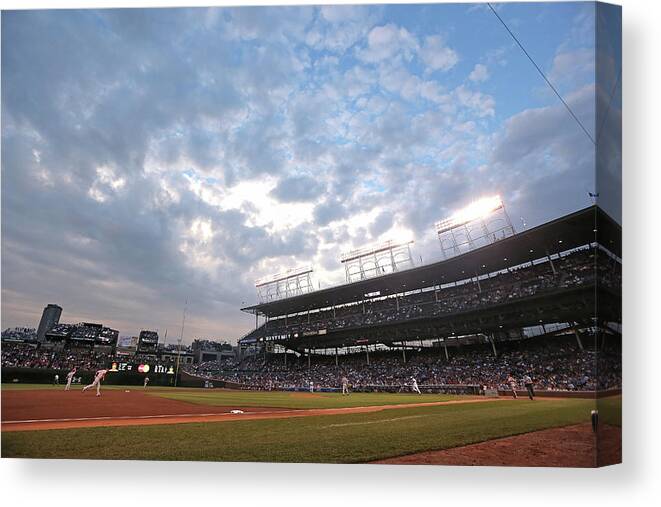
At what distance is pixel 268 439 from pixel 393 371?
21444 millimetres

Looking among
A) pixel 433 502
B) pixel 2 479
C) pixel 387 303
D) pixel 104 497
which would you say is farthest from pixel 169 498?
pixel 387 303

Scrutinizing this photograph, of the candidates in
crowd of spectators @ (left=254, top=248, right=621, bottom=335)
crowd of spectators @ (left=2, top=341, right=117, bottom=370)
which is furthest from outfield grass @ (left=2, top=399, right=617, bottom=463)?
crowd of spectators @ (left=2, top=341, right=117, bottom=370)

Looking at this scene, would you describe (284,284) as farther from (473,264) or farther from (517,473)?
(517,473)

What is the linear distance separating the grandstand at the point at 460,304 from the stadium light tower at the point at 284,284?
3.47ft

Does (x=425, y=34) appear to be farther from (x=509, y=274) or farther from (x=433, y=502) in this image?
(x=509, y=274)

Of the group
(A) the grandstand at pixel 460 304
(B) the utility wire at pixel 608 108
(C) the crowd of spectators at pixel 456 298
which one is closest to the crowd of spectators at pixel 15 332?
(B) the utility wire at pixel 608 108

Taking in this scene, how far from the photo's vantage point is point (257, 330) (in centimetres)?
3753

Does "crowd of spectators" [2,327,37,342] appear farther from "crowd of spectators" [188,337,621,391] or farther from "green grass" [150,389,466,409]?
"crowd of spectators" [188,337,621,391]

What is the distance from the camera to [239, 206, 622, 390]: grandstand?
19.0m

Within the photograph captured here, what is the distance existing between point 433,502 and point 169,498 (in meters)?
4.05

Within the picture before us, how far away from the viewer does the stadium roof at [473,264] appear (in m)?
18.1

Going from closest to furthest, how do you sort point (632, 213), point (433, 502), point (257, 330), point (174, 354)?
point (433, 502) < point (632, 213) < point (174, 354) < point (257, 330)

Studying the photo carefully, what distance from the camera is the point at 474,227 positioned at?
23016 mm

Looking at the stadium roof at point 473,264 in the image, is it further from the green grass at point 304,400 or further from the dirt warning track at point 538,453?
the green grass at point 304,400
